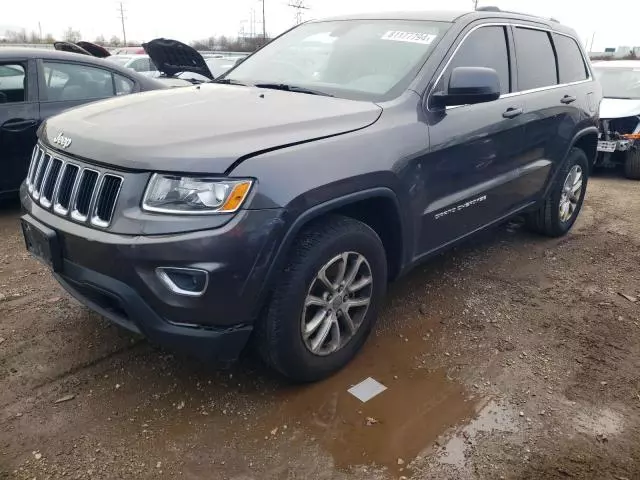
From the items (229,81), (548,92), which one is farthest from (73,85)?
(548,92)

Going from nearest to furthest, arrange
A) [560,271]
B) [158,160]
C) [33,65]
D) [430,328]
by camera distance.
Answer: [158,160] → [430,328] → [560,271] → [33,65]

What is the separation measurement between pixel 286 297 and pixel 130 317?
0.68m

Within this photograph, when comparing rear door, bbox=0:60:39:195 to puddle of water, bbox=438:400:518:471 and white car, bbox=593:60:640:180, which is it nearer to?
puddle of water, bbox=438:400:518:471

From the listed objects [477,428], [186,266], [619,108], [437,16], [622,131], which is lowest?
[477,428]

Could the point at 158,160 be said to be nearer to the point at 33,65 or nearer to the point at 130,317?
the point at 130,317

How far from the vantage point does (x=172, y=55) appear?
7125 millimetres

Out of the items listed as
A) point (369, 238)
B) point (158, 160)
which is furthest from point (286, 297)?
point (158, 160)

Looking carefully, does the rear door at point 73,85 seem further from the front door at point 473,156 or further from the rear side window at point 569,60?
the rear side window at point 569,60

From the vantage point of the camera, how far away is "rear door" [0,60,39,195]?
5055mm

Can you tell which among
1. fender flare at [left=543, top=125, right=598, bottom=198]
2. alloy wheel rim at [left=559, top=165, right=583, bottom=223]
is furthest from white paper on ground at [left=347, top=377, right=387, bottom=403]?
alloy wheel rim at [left=559, top=165, right=583, bottom=223]

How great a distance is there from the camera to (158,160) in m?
2.32

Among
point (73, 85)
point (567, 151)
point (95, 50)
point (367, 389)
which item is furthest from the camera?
point (95, 50)

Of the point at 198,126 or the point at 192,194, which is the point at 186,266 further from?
the point at 198,126

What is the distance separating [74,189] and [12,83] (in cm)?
336
